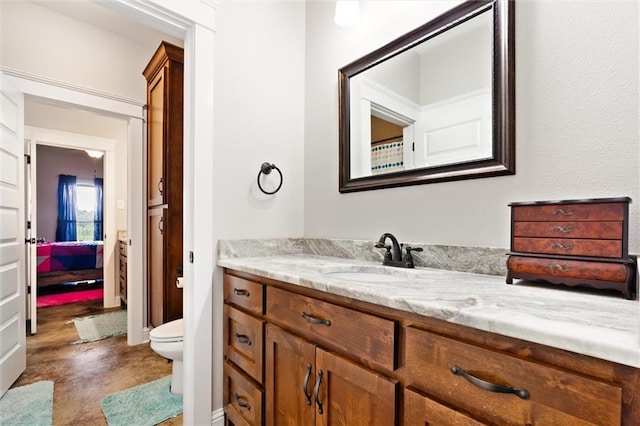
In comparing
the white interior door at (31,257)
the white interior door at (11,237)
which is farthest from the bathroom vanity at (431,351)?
the white interior door at (31,257)

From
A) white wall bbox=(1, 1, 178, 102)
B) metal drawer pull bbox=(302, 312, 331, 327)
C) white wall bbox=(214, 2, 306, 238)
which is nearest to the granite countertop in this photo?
metal drawer pull bbox=(302, 312, 331, 327)

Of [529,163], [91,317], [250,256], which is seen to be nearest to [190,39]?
[250,256]

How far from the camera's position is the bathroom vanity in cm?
54

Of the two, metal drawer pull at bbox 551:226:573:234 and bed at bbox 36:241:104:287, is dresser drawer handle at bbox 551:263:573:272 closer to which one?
metal drawer pull at bbox 551:226:573:234

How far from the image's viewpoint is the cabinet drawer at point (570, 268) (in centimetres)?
79

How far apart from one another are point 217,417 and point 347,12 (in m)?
2.19

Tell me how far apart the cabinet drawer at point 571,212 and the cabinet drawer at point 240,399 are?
1203mm

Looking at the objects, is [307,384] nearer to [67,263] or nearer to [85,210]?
[67,263]

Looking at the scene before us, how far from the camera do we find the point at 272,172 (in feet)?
6.31

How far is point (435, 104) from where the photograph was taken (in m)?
1.42

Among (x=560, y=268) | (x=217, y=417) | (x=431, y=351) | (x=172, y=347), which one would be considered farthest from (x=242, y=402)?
(x=560, y=268)

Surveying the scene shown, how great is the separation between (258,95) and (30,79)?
1.89m

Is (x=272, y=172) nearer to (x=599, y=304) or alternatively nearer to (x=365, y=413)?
(x=365, y=413)

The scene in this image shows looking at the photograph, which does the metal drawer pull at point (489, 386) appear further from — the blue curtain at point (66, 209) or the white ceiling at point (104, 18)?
the blue curtain at point (66, 209)
